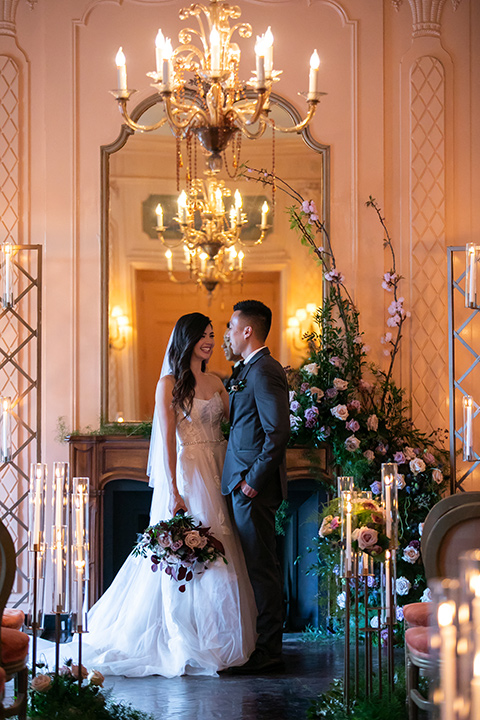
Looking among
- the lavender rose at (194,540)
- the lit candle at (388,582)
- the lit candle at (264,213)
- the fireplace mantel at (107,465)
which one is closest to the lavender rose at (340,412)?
the fireplace mantel at (107,465)

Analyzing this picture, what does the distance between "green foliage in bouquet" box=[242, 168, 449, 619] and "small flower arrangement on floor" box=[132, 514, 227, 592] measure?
993 millimetres

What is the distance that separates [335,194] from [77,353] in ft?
7.25

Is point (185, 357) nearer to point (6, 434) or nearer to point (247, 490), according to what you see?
point (247, 490)

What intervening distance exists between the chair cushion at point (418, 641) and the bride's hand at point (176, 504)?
1713 mm

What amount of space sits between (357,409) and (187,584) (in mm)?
1718

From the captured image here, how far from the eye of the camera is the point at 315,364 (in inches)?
232

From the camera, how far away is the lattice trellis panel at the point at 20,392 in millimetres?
6117

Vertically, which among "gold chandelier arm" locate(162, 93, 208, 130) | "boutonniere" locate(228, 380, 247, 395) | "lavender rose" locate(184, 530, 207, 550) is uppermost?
"gold chandelier arm" locate(162, 93, 208, 130)

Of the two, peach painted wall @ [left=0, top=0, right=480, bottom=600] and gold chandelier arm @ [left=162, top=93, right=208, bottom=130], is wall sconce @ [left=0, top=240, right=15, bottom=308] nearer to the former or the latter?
peach painted wall @ [left=0, top=0, right=480, bottom=600]

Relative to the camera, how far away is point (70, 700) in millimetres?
3783

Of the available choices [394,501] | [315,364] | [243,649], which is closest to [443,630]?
[394,501]

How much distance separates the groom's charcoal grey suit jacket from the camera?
4.83 m

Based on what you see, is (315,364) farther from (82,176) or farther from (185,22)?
(185,22)

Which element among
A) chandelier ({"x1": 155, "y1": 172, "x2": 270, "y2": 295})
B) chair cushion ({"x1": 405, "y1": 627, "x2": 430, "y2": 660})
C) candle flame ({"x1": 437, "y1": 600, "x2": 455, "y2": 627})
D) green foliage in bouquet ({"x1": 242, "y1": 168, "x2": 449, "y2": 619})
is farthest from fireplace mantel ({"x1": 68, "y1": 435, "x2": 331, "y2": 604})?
candle flame ({"x1": 437, "y1": 600, "x2": 455, "y2": 627})
